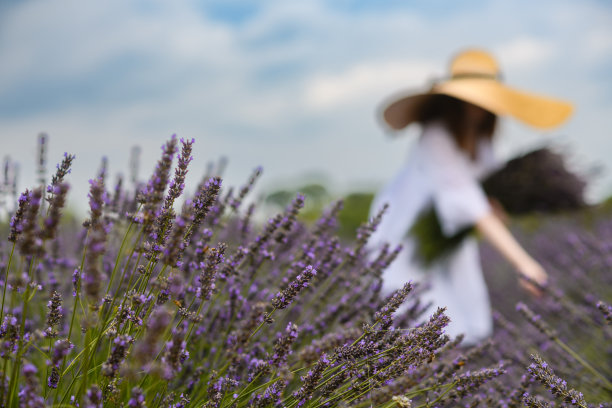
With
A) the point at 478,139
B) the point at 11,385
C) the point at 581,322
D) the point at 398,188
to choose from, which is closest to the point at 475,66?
the point at 478,139

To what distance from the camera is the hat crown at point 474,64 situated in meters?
4.33

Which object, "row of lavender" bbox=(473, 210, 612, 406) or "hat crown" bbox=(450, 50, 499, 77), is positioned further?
"hat crown" bbox=(450, 50, 499, 77)

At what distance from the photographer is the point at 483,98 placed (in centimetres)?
381

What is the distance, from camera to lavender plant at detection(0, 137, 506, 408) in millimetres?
1022

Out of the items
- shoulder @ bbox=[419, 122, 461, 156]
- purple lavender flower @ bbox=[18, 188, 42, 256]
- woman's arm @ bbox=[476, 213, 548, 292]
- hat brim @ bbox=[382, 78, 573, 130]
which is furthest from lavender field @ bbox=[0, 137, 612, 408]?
hat brim @ bbox=[382, 78, 573, 130]

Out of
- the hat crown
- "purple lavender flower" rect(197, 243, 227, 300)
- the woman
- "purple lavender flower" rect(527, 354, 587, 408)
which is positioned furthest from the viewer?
the hat crown

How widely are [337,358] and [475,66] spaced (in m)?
3.61

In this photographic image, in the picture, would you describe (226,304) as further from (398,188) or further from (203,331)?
(398,188)

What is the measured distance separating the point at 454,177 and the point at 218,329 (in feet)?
6.90

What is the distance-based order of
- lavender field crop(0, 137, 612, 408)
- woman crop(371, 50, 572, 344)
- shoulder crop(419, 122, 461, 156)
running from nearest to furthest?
1. lavender field crop(0, 137, 612, 408)
2. woman crop(371, 50, 572, 344)
3. shoulder crop(419, 122, 461, 156)

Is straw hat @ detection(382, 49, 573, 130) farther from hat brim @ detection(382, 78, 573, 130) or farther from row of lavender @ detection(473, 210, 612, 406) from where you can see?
row of lavender @ detection(473, 210, 612, 406)

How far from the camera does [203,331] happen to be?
75.0 inches

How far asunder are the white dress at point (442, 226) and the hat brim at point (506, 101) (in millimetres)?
282

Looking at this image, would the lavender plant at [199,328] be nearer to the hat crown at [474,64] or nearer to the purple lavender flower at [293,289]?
the purple lavender flower at [293,289]
